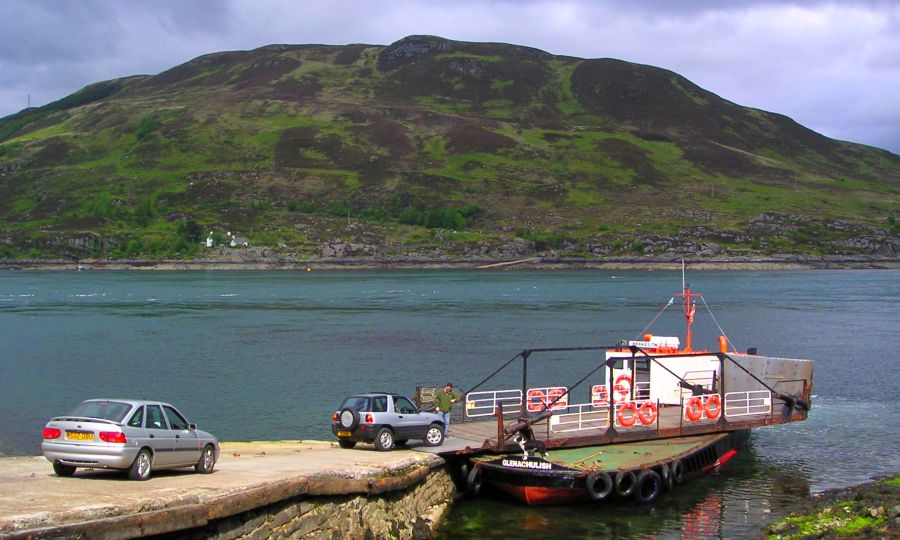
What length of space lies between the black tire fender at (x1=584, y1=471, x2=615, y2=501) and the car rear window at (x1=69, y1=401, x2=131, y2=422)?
13.5 meters

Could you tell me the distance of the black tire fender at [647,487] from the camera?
2892 centimetres

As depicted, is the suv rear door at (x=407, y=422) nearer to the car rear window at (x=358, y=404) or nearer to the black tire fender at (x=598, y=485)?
the car rear window at (x=358, y=404)

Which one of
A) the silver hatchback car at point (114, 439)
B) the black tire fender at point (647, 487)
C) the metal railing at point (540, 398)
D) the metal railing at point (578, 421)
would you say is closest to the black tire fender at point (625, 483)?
the black tire fender at point (647, 487)

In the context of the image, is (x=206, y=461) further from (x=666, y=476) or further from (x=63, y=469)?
(x=666, y=476)

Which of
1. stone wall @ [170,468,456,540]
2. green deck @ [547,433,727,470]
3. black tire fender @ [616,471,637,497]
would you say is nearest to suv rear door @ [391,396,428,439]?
stone wall @ [170,468,456,540]

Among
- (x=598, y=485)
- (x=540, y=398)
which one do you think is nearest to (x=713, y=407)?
(x=540, y=398)

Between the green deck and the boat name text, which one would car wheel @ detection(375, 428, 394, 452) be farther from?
the green deck

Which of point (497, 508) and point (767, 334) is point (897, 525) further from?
point (767, 334)

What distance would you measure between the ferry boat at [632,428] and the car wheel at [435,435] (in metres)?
0.88

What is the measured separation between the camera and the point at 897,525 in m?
23.1

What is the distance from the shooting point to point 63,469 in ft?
67.5

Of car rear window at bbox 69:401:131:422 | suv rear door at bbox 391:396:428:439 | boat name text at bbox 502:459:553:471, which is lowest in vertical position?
boat name text at bbox 502:459:553:471

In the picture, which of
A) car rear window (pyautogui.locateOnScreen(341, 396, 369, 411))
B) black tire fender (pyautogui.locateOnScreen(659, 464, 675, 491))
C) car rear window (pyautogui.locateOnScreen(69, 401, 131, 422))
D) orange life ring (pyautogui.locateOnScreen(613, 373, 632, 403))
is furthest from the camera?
orange life ring (pyautogui.locateOnScreen(613, 373, 632, 403))

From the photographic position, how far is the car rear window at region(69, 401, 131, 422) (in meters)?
19.8
